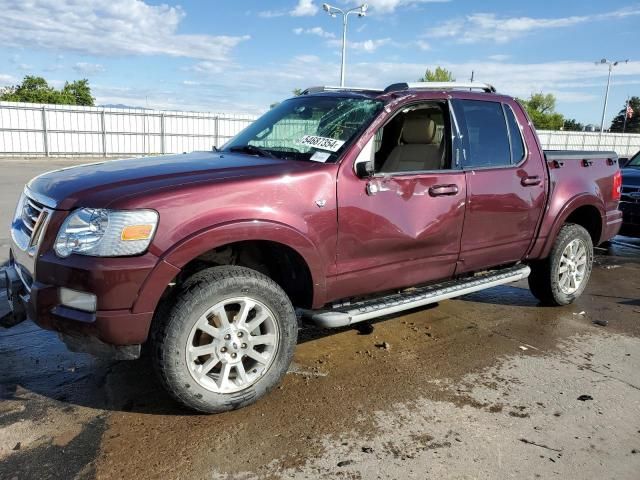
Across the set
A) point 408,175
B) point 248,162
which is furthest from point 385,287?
point 248,162

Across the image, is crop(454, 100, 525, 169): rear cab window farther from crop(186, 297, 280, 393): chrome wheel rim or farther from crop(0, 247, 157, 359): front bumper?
crop(0, 247, 157, 359): front bumper

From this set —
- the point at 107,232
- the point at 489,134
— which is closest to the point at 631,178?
the point at 489,134

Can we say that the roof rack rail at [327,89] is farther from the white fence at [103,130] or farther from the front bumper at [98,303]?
the white fence at [103,130]

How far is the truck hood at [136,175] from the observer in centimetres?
298

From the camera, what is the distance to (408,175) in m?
3.87

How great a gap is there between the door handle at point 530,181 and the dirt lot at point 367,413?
4.22 feet

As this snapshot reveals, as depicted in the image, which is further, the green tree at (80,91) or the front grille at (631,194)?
the green tree at (80,91)

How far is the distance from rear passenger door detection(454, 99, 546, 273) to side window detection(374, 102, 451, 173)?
6.4 inches

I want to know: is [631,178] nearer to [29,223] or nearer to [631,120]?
[29,223]

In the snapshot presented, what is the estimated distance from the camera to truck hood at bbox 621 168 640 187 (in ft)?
27.3

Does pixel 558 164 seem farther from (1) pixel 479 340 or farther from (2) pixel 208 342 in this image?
(2) pixel 208 342

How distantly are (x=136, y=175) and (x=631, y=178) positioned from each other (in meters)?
7.88

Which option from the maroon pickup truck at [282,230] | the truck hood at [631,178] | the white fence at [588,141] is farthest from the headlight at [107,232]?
the white fence at [588,141]

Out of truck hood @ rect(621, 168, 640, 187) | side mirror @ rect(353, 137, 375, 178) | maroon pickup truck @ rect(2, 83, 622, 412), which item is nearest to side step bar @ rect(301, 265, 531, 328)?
maroon pickup truck @ rect(2, 83, 622, 412)
